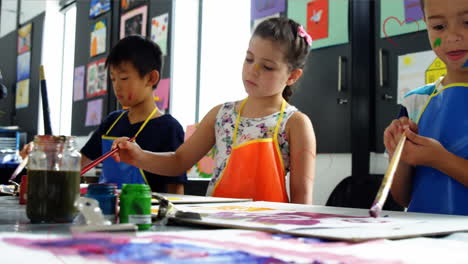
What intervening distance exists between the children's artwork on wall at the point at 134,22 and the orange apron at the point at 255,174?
8.28 feet

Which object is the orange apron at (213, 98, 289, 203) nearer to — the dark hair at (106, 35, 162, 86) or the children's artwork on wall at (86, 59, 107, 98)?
the dark hair at (106, 35, 162, 86)

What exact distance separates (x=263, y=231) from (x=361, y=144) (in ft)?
5.65

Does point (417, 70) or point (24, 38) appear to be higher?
point (24, 38)

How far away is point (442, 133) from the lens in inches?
39.3

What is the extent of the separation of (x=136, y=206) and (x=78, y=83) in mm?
4147

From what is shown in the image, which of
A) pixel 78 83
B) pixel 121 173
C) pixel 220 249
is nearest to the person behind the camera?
pixel 220 249

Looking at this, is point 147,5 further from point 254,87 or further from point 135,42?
point 254,87

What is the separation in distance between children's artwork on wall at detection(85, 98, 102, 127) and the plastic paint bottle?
11.7ft

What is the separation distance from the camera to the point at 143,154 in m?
1.33

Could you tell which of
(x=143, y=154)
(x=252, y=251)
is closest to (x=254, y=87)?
(x=143, y=154)

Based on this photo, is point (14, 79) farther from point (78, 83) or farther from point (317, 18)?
point (317, 18)

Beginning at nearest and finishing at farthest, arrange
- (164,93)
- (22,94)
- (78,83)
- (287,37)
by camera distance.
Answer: (287,37)
(164,93)
(78,83)
(22,94)

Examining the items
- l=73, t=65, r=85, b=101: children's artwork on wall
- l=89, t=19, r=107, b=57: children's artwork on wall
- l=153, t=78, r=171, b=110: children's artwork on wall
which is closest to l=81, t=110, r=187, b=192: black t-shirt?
l=153, t=78, r=171, b=110: children's artwork on wall

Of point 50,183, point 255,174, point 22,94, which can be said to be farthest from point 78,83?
point 50,183
